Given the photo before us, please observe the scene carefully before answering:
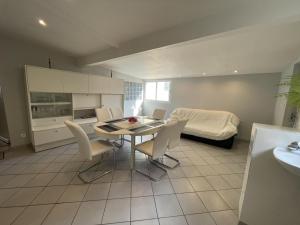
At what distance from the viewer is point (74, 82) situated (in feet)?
11.2

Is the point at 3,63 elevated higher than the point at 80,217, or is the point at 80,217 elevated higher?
the point at 3,63

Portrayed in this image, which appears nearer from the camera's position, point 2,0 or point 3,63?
point 2,0

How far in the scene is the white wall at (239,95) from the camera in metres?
3.59

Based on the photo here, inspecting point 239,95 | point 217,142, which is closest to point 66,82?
point 217,142

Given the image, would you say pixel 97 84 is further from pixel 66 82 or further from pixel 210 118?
pixel 210 118

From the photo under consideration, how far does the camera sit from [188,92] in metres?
4.99

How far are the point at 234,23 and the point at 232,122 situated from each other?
2949 millimetres

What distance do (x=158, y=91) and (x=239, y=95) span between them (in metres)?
3.13

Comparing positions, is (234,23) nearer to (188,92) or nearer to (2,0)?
(2,0)

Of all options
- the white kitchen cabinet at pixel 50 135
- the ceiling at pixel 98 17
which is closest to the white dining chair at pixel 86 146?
the white kitchen cabinet at pixel 50 135

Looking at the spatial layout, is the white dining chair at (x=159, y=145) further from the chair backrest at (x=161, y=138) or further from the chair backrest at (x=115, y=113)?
the chair backrest at (x=115, y=113)

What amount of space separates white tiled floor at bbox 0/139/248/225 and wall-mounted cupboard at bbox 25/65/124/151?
1.72 feet

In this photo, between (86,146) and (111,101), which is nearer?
(86,146)

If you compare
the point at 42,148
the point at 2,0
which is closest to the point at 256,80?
the point at 2,0
